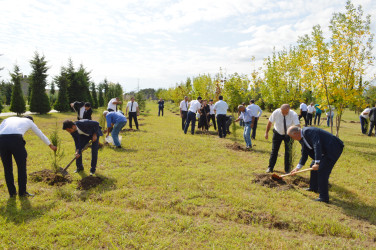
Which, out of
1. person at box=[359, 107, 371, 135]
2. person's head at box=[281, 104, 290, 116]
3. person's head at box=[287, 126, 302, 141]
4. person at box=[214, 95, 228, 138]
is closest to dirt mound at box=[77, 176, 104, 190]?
person's head at box=[287, 126, 302, 141]

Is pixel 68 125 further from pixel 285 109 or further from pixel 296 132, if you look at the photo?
pixel 285 109

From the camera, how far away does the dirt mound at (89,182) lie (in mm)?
5082

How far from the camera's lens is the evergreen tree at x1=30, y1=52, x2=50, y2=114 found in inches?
933

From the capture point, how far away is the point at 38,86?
24.1 meters

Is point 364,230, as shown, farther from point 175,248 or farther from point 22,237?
point 22,237

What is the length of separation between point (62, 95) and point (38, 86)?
320 cm

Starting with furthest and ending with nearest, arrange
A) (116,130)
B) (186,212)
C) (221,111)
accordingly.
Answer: (221,111), (116,130), (186,212)

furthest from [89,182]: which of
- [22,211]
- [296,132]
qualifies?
[296,132]

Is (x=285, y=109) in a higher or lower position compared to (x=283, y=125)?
higher

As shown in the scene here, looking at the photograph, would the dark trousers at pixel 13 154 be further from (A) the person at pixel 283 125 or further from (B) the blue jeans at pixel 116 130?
(A) the person at pixel 283 125

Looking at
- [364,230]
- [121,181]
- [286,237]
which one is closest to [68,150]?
[121,181]

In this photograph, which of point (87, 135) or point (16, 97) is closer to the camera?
point (87, 135)

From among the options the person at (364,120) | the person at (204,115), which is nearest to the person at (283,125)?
the person at (204,115)

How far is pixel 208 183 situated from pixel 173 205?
1.38 meters
